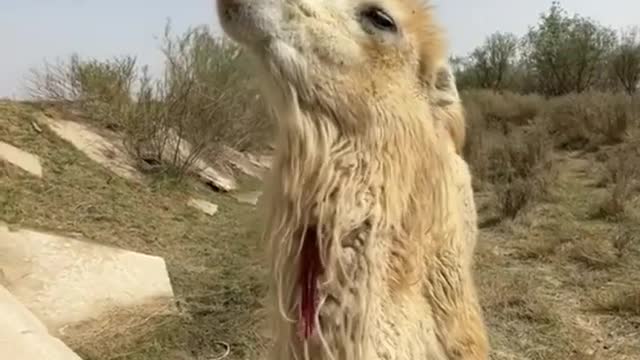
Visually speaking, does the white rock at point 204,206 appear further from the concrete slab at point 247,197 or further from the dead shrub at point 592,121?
the dead shrub at point 592,121

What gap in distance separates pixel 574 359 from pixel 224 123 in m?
11.3

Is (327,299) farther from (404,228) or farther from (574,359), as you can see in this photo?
(574,359)

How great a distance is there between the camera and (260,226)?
8.27 feet

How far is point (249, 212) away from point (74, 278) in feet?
5.52

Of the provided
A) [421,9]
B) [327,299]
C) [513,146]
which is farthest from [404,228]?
[513,146]

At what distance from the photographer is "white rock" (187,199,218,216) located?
13930mm

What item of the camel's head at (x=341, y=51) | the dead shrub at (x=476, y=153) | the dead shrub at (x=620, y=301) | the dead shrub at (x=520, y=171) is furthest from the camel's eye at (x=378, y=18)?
the dead shrub at (x=476, y=153)

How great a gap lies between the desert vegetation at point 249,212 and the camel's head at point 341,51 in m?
0.23

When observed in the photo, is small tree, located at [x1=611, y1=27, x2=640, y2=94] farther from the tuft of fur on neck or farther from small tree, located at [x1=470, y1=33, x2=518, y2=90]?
the tuft of fur on neck

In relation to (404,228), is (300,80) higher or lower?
higher

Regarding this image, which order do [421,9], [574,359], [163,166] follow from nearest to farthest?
[421,9], [574,359], [163,166]

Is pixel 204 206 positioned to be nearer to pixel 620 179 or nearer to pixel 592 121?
pixel 620 179

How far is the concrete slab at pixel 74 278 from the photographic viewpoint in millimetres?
6949

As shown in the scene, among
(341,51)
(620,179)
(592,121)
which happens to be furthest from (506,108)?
(341,51)
